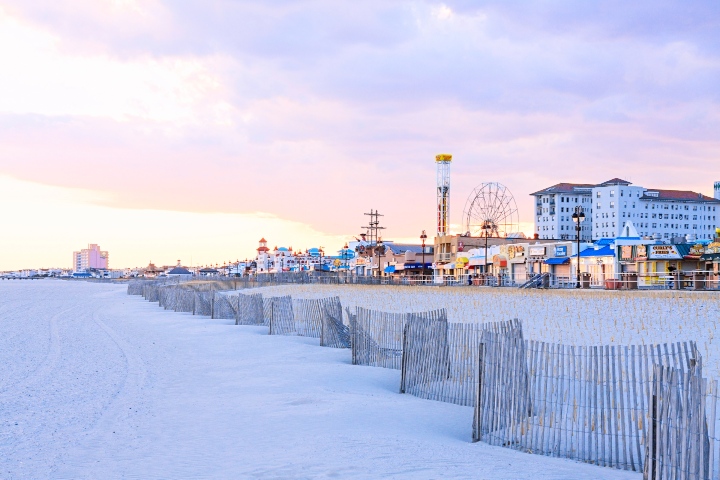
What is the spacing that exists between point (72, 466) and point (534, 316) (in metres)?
21.6

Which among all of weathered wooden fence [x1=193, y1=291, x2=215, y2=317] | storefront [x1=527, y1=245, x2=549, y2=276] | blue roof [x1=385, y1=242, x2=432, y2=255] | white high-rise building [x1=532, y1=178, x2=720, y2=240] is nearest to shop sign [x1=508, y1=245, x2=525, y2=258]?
storefront [x1=527, y1=245, x2=549, y2=276]

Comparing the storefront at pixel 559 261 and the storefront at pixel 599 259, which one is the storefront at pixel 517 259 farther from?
the storefront at pixel 599 259

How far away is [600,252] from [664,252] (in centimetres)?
613

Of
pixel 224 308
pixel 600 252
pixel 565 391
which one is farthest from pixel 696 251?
pixel 565 391

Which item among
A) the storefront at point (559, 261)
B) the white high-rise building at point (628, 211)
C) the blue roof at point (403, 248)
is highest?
the white high-rise building at point (628, 211)

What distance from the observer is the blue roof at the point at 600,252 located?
56.1 meters

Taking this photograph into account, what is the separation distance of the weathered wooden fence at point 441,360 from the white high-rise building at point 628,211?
145100 millimetres

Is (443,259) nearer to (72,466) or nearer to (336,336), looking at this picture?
(336,336)

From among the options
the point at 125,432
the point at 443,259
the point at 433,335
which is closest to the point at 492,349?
the point at 433,335

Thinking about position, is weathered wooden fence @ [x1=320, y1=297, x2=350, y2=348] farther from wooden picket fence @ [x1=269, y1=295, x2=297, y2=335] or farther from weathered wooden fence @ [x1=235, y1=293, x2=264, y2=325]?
weathered wooden fence @ [x1=235, y1=293, x2=264, y2=325]

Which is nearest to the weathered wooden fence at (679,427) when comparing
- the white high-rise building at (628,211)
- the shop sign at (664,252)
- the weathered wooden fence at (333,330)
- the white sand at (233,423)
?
the white sand at (233,423)

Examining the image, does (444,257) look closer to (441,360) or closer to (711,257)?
(711,257)

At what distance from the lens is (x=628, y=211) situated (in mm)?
153875

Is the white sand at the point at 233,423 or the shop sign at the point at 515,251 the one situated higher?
the shop sign at the point at 515,251
